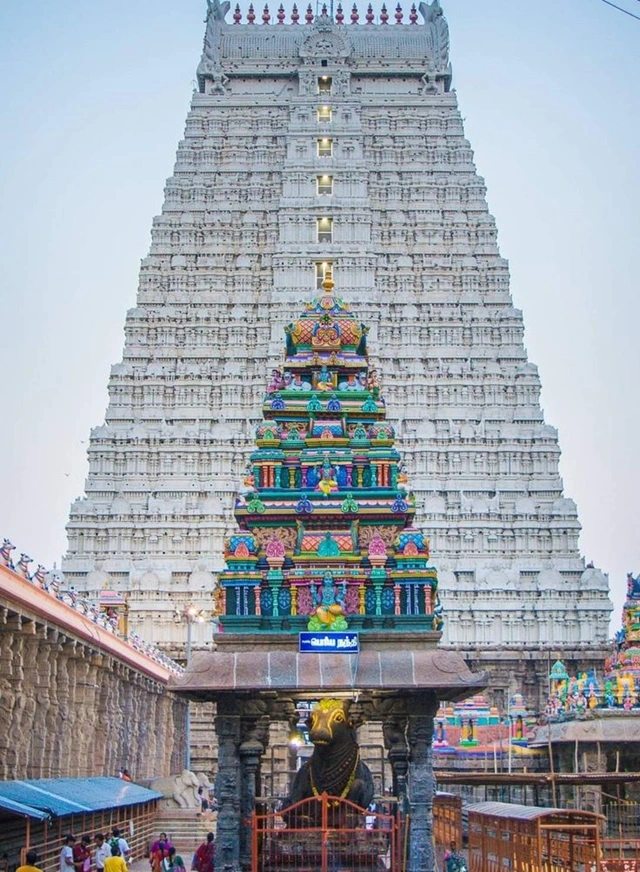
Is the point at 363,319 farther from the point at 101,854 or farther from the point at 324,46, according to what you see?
the point at 101,854

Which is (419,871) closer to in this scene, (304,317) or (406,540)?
(406,540)

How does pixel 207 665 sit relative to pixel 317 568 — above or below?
below

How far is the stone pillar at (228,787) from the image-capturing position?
20.7 m

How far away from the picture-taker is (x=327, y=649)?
69.4 feet

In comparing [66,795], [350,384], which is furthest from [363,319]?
[66,795]

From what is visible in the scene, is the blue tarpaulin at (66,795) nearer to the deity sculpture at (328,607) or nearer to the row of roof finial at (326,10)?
the deity sculpture at (328,607)

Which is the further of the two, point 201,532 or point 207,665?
point 201,532

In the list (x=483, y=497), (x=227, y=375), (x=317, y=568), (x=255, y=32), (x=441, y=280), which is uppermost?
(x=255, y=32)

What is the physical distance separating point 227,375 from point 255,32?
28538 mm

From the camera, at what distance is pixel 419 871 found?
20.5m

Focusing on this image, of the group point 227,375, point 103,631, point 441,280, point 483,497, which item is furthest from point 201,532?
point 103,631

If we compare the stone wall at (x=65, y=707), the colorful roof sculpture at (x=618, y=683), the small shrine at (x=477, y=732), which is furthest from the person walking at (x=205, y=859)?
the small shrine at (x=477, y=732)

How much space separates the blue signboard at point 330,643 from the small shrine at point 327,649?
0.02 metres

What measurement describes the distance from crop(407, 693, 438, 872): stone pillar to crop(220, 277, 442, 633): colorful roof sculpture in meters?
1.46
